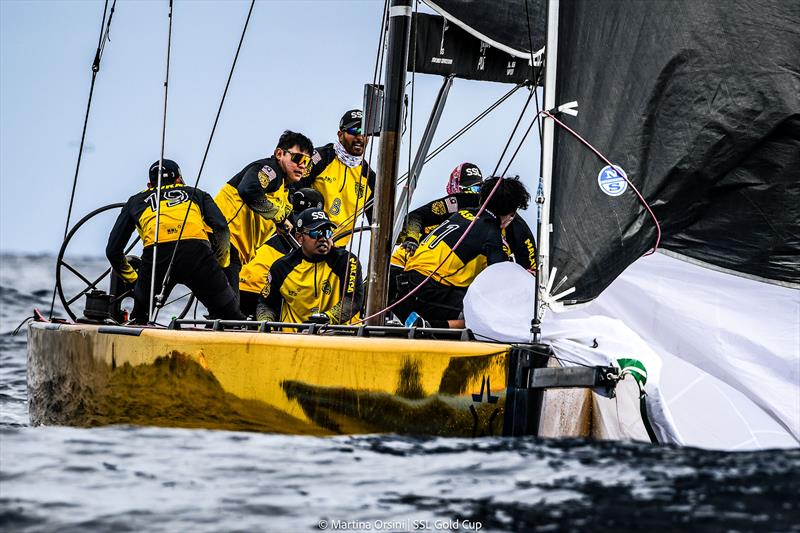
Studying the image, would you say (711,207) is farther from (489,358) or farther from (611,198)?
(489,358)

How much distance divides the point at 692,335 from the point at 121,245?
3.82m

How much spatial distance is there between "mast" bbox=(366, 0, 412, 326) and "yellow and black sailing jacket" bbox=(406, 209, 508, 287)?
37 centimetres

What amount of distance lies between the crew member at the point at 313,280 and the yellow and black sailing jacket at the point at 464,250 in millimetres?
454

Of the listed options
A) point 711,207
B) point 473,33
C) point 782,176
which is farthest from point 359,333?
point 473,33

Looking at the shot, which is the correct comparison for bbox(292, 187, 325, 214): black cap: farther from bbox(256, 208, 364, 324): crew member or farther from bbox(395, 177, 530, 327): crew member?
bbox(395, 177, 530, 327): crew member

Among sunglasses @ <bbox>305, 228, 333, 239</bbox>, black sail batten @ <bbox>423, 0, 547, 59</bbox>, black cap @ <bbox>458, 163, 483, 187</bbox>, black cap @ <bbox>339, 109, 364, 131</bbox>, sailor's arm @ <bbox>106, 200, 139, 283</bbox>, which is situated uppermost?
black sail batten @ <bbox>423, 0, 547, 59</bbox>

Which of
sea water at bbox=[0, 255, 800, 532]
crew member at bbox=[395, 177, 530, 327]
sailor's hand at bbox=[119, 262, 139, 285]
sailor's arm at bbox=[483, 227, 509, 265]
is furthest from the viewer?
sailor's hand at bbox=[119, 262, 139, 285]

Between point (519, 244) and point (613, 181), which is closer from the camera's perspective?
point (613, 181)

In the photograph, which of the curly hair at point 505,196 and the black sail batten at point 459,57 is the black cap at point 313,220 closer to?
the curly hair at point 505,196

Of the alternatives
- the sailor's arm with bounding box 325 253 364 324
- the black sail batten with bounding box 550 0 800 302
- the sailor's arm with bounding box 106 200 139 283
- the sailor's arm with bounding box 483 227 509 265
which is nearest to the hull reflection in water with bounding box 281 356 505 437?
the black sail batten with bounding box 550 0 800 302

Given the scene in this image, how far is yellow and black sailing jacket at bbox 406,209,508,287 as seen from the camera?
22.7ft

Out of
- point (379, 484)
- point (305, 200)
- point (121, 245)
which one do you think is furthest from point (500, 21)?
point (379, 484)

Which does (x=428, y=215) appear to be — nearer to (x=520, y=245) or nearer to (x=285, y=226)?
(x=285, y=226)

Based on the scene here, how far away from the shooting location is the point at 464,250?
7.04 meters
